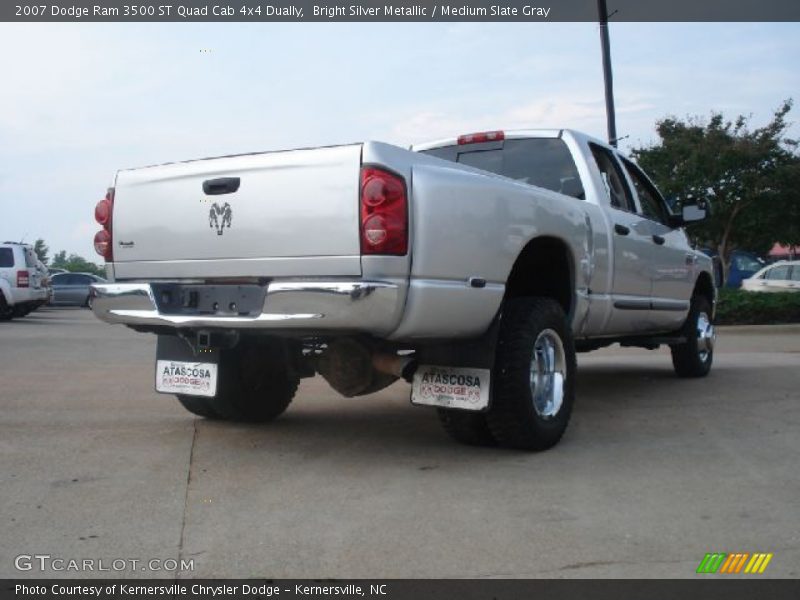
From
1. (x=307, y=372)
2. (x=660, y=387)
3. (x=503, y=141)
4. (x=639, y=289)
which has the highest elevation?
(x=503, y=141)

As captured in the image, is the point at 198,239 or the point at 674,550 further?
the point at 198,239

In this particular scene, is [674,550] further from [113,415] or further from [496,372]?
[113,415]

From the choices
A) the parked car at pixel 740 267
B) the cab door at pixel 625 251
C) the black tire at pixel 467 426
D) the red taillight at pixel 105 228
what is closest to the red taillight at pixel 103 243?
the red taillight at pixel 105 228

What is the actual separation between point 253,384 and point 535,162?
2.60 meters

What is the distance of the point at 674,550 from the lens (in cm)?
343

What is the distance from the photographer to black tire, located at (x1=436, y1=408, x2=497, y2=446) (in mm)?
4977

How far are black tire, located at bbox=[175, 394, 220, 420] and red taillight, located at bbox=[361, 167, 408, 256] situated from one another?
221cm

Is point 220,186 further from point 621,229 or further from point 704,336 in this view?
point 704,336

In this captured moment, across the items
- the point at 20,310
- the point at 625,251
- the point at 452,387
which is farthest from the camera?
the point at 20,310

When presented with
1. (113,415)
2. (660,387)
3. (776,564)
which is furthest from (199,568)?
(660,387)

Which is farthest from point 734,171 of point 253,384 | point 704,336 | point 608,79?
point 253,384

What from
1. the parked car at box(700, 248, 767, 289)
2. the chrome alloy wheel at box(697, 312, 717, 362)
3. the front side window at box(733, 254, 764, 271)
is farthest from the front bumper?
the front side window at box(733, 254, 764, 271)

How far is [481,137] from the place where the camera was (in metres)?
6.66
